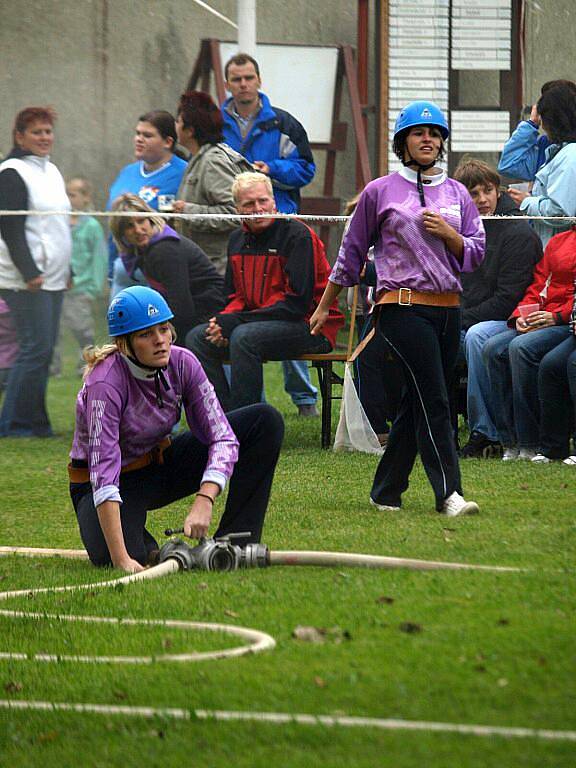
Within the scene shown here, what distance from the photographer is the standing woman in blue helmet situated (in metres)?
7.54

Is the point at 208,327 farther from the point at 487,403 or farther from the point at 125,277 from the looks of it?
the point at 487,403

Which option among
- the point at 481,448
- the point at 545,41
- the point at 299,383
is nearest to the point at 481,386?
the point at 481,448

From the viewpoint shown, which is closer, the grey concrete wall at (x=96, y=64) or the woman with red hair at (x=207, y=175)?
the woman with red hair at (x=207, y=175)

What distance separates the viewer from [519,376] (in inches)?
384

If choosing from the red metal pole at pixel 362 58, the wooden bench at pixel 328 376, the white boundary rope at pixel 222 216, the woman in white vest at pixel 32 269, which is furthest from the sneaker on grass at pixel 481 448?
the red metal pole at pixel 362 58

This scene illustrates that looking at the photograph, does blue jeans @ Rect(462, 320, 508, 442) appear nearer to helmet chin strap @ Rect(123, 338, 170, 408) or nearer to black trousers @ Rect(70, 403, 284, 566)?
black trousers @ Rect(70, 403, 284, 566)

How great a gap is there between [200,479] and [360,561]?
97 cm

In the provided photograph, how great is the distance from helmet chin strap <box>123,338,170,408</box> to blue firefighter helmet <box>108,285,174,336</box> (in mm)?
73

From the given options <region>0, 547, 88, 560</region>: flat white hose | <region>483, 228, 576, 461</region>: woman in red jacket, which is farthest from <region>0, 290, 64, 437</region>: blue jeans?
<region>0, 547, 88, 560</region>: flat white hose

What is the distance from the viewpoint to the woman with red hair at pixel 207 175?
37.0ft

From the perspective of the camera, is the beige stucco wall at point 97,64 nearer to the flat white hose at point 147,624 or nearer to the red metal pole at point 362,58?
the red metal pole at point 362,58

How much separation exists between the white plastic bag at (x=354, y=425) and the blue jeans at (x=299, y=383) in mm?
2061

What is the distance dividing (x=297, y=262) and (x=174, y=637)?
5.42m

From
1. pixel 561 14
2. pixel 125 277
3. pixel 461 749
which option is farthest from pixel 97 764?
pixel 561 14
